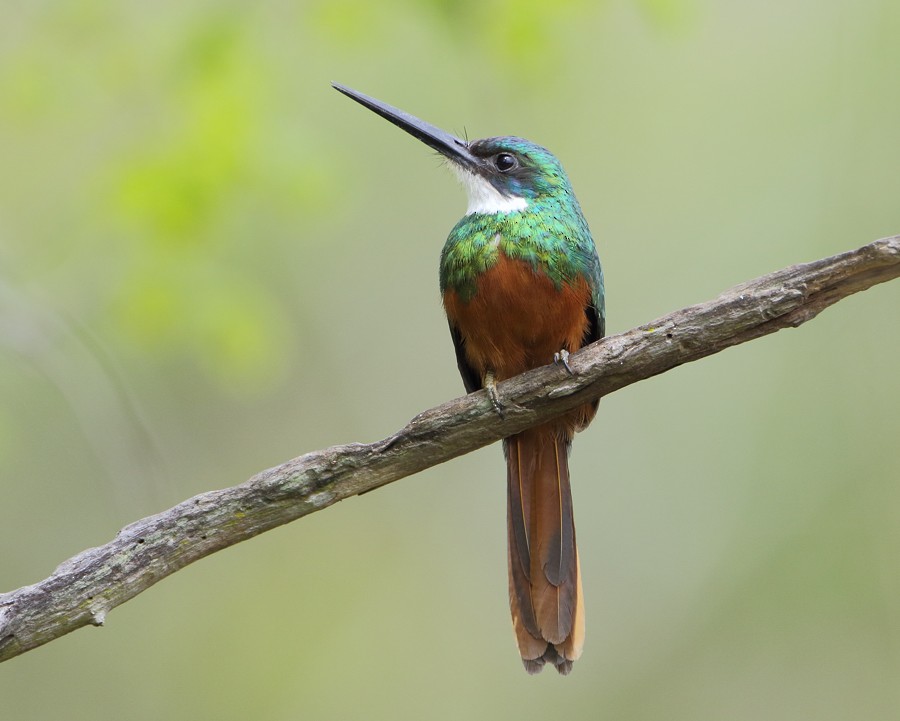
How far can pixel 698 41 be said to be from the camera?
16.1ft

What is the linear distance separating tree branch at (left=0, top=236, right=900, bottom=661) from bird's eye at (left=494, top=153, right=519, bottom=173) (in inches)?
34.4

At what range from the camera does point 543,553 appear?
256 cm

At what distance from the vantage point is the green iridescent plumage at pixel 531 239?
8.15 ft

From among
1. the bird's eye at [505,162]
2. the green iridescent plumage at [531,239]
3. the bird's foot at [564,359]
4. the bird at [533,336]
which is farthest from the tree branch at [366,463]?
the bird's eye at [505,162]

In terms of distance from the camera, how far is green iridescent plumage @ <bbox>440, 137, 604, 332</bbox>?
2484mm

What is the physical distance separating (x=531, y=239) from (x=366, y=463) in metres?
0.75

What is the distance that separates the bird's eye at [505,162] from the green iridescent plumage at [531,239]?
0.03 meters

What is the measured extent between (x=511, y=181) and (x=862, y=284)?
1.07 meters

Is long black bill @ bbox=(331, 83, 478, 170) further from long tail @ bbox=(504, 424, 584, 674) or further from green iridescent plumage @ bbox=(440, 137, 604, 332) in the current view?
long tail @ bbox=(504, 424, 584, 674)

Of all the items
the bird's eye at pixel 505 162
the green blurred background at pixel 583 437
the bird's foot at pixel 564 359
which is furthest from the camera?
the green blurred background at pixel 583 437

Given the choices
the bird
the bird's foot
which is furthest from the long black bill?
the bird's foot

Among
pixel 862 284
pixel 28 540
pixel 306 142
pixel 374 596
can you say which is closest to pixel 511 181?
pixel 306 142

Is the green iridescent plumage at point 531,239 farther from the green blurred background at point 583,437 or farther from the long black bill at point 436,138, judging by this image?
the green blurred background at point 583,437

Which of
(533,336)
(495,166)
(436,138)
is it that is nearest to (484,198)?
(495,166)
